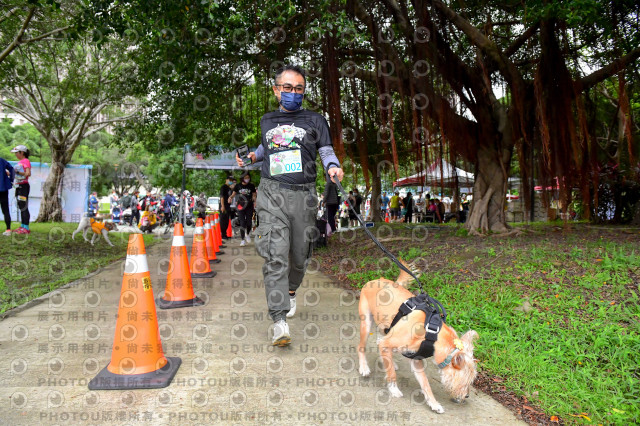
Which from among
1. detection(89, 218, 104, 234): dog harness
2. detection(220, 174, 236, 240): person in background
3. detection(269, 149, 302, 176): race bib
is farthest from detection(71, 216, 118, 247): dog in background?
detection(269, 149, 302, 176): race bib

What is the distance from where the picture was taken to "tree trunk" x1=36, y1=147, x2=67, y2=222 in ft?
57.9

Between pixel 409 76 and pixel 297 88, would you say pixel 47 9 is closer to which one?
pixel 409 76

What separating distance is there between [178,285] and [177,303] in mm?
187

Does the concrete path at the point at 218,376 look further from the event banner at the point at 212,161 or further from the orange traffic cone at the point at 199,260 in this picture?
the event banner at the point at 212,161

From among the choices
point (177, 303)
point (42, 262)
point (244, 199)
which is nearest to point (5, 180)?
point (42, 262)

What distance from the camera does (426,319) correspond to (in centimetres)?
219

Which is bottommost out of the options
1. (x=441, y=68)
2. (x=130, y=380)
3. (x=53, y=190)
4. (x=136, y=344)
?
(x=130, y=380)

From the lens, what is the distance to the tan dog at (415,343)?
6.96 feet

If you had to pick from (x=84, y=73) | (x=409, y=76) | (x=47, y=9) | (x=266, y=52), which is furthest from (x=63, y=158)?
(x=409, y=76)

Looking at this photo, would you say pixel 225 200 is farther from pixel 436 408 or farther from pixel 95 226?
pixel 436 408

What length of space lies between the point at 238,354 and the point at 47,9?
513 inches

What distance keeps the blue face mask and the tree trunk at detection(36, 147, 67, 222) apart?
707 inches

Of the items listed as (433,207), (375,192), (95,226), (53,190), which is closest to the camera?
(95,226)

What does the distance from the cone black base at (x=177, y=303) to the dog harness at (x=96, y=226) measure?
609 cm
